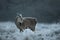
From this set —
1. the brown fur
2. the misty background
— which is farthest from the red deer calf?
the misty background

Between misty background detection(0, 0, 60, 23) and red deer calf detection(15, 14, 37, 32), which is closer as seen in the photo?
red deer calf detection(15, 14, 37, 32)

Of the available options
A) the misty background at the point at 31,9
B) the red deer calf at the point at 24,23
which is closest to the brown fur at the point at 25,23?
the red deer calf at the point at 24,23

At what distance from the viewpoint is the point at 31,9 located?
943cm

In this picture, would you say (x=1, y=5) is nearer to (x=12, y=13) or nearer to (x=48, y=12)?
(x=12, y=13)

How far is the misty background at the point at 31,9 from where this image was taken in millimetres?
9016

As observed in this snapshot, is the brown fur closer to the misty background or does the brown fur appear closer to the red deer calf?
the red deer calf

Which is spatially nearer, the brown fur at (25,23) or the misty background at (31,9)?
the brown fur at (25,23)

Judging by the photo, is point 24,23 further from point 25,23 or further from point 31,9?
point 31,9

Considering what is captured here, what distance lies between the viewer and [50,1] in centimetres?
968

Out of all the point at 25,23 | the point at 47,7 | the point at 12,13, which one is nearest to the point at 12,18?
the point at 12,13

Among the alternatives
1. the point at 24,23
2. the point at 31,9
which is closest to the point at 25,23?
the point at 24,23

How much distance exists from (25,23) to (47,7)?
4.06m

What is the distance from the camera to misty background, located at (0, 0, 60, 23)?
9016mm

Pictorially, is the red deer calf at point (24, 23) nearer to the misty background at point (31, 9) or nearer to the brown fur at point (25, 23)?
the brown fur at point (25, 23)
